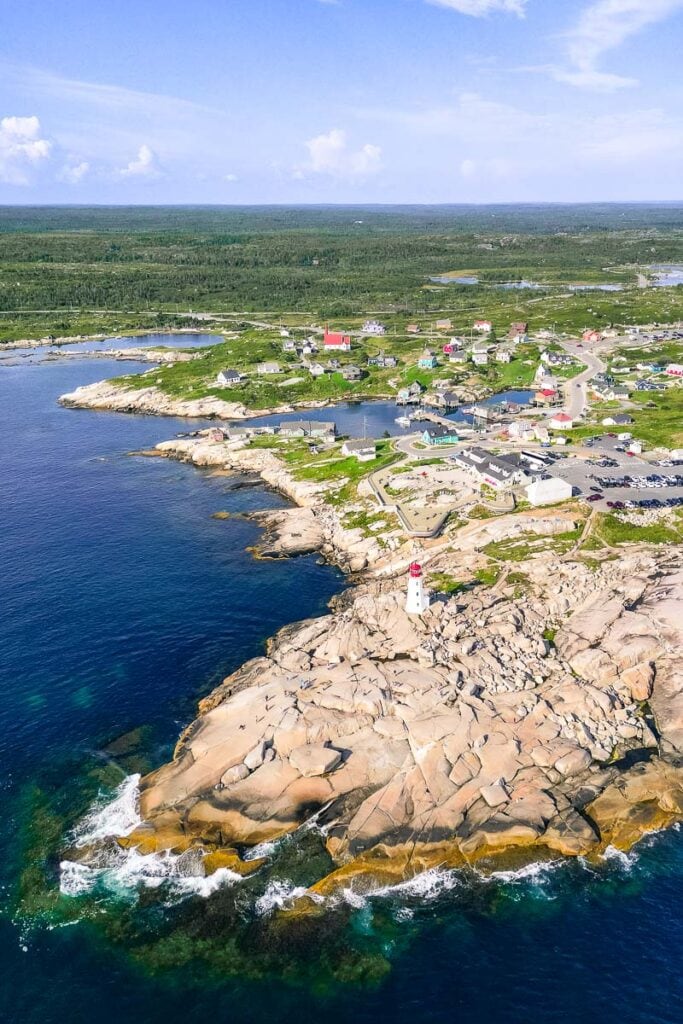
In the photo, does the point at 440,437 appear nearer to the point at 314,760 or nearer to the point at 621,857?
the point at 314,760

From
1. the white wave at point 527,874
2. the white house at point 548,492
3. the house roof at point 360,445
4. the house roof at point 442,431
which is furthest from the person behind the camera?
the house roof at point 442,431

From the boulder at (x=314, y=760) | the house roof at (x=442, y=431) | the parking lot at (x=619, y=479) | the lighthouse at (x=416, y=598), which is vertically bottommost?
the boulder at (x=314, y=760)

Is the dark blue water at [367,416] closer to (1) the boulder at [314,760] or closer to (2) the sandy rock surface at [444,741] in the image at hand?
(2) the sandy rock surface at [444,741]

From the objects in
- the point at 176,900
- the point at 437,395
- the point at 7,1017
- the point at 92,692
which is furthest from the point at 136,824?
the point at 437,395

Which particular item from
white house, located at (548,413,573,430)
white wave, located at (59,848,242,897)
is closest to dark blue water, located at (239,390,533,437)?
white house, located at (548,413,573,430)

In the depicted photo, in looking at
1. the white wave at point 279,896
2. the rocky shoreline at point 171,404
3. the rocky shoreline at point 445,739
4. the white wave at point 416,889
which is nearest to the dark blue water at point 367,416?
the rocky shoreline at point 171,404

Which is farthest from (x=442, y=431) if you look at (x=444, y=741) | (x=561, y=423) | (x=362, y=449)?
(x=444, y=741)
